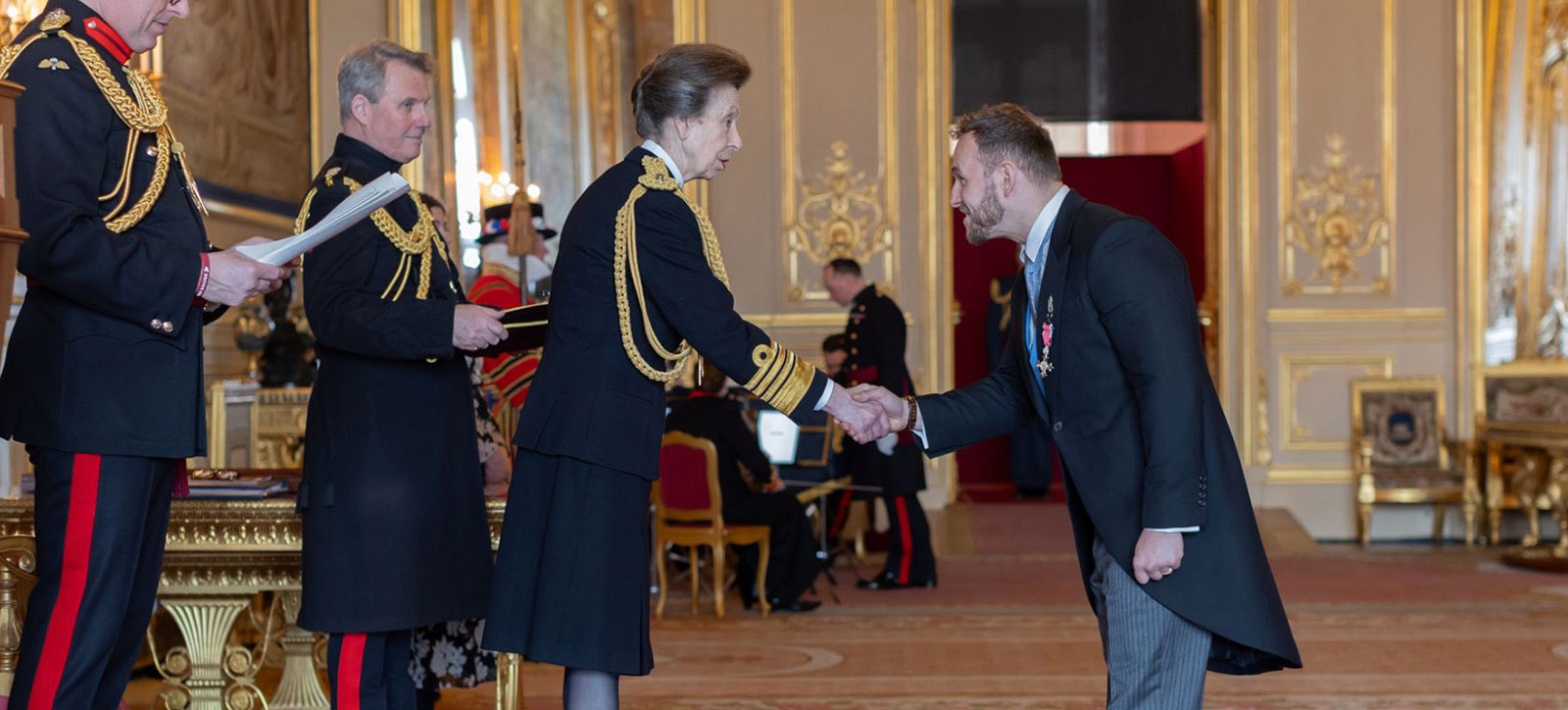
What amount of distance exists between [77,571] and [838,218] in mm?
6909

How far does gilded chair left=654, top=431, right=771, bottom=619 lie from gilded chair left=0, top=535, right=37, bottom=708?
121 inches

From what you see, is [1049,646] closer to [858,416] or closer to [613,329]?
[858,416]

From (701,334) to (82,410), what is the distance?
1.05 m

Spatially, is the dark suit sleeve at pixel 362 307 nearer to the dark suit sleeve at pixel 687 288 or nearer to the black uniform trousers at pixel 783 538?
the dark suit sleeve at pixel 687 288

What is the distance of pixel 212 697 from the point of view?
12.7 ft

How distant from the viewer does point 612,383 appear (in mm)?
2686

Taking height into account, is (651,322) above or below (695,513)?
above

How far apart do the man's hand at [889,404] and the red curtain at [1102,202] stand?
868 cm

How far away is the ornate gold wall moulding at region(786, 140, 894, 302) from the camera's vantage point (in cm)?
912

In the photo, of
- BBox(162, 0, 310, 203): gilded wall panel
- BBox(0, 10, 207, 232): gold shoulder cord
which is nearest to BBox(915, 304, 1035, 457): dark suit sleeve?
BBox(0, 10, 207, 232): gold shoulder cord

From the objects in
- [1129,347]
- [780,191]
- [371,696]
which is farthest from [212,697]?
[780,191]

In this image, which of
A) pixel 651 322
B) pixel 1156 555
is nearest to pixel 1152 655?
pixel 1156 555

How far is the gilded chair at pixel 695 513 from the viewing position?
6254 millimetres

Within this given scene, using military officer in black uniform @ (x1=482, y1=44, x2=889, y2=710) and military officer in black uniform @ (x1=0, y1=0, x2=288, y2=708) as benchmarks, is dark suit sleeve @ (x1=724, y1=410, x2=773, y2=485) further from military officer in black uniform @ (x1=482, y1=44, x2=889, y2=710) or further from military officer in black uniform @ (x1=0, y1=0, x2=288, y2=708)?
military officer in black uniform @ (x1=0, y1=0, x2=288, y2=708)
